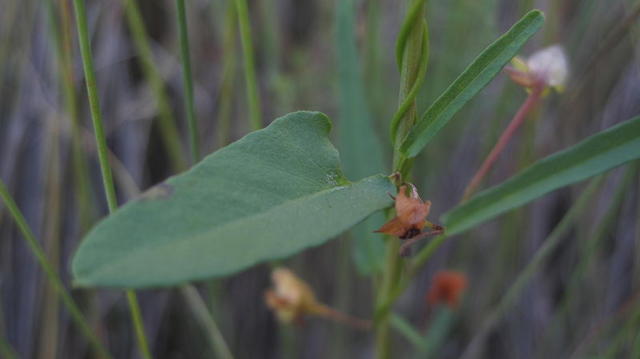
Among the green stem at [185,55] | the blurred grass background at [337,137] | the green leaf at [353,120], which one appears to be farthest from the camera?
the blurred grass background at [337,137]

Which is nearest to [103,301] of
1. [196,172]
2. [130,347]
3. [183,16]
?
[130,347]

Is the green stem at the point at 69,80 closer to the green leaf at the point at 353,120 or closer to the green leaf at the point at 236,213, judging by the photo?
the green leaf at the point at 353,120

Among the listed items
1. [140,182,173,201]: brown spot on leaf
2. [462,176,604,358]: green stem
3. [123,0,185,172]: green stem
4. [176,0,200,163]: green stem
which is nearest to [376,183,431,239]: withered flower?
[140,182,173,201]: brown spot on leaf

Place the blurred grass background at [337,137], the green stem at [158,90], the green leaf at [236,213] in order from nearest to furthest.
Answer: the green leaf at [236,213]
the green stem at [158,90]
the blurred grass background at [337,137]

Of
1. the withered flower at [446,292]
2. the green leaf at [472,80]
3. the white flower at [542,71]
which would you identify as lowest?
the withered flower at [446,292]

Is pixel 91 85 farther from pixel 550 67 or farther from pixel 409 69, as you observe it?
pixel 550 67

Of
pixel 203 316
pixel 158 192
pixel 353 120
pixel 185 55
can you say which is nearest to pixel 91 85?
pixel 185 55

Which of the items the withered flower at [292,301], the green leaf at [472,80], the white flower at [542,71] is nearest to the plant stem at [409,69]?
the green leaf at [472,80]
